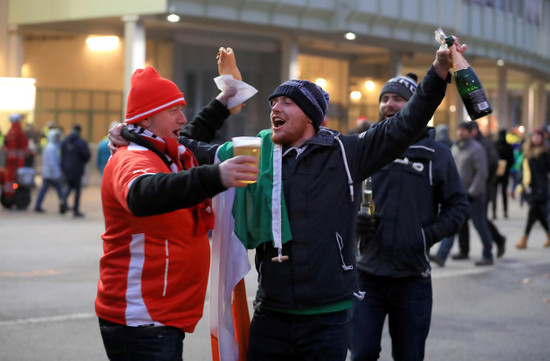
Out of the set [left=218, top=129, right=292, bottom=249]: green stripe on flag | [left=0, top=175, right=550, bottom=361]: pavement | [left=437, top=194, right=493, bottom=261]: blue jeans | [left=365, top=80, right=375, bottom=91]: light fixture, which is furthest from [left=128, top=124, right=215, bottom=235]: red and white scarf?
[left=365, top=80, right=375, bottom=91]: light fixture

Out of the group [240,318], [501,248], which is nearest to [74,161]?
[501,248]

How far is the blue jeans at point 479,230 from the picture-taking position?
1232 centimetres

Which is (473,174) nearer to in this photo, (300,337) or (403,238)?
(403,238)

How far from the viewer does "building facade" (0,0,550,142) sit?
86.9ft

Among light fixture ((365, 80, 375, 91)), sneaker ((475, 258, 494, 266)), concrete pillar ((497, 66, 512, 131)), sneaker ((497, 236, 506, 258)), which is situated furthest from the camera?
concrete pillar ((497, 66, 512, 131))

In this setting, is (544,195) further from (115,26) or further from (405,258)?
(115,26)

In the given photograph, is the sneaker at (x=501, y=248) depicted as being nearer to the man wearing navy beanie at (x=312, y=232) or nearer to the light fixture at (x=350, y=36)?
the man wearing navy beanie at (x=312, y=232)

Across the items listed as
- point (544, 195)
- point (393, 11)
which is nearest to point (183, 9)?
point (393, 11)

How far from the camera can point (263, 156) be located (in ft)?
13.6

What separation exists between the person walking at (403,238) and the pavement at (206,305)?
2.17 meters

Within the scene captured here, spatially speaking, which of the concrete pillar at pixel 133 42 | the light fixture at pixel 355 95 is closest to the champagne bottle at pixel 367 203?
the concrete pillar at pixel 133 42

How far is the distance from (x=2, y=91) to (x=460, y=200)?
19.7 m

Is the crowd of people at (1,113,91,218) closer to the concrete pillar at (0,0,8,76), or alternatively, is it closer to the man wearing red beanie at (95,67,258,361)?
the concrete pillar at (0,0,8,76)

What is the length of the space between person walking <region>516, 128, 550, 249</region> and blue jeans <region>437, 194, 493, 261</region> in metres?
2.02
